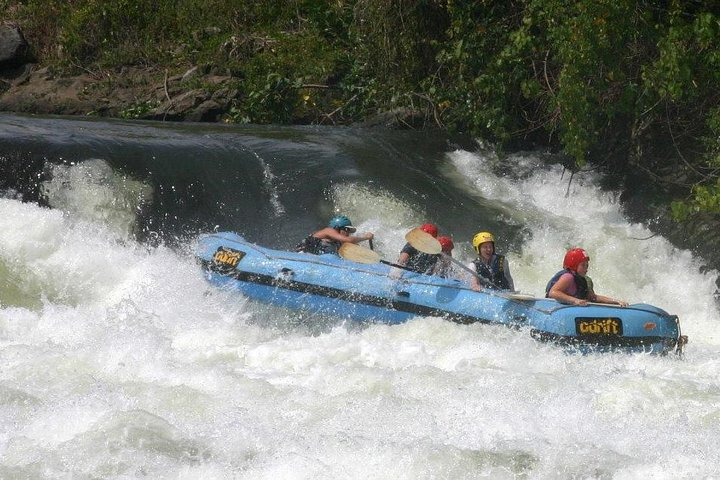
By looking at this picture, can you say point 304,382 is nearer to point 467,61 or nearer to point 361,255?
point 361,255

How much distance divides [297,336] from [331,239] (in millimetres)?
1596

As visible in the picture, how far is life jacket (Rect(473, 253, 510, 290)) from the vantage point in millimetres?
8953

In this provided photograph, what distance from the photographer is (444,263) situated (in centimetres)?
927

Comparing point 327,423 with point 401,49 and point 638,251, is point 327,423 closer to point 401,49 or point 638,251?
point 638,251

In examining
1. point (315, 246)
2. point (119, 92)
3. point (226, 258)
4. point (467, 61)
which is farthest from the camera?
point (119, 92)

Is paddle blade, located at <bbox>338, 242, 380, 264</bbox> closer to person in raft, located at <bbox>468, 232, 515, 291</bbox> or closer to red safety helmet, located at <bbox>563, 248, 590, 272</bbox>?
person in raft, located at <bbox>468, 232, 515, 291</bbox>

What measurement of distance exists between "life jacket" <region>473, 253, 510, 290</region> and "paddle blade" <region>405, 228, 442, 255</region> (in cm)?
71

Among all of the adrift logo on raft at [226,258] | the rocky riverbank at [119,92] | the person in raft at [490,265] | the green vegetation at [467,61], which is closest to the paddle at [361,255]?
the person in raft at [490,265]

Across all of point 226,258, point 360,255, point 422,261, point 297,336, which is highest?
point 422,261

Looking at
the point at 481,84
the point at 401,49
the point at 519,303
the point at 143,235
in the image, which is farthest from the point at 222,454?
the point at 401,49

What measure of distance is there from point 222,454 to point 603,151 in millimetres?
8235

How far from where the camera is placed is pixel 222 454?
18.1 ft

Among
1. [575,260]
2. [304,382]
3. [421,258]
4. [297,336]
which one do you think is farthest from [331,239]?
[304,382]

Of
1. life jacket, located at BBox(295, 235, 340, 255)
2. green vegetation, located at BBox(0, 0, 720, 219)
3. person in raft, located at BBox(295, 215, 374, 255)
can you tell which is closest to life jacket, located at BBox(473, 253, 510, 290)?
person in raft, located at BBox(295, 215, 374, 255)
